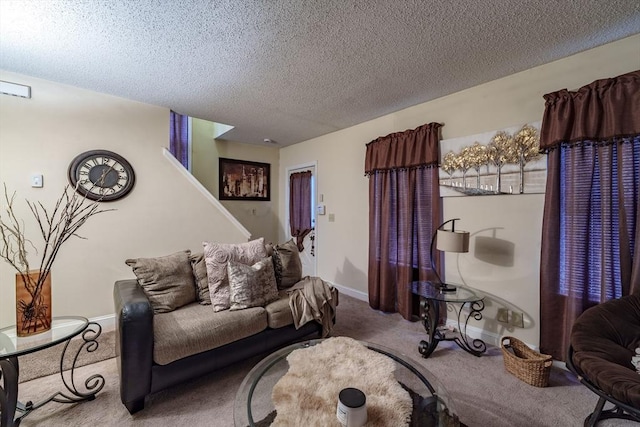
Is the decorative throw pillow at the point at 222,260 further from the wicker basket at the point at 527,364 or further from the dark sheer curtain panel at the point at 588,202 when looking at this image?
the dark sheer curtain panel at the point at 588,202

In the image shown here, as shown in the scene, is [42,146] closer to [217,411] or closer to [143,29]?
[143,29]

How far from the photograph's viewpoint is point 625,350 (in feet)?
4.75

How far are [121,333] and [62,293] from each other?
163cm

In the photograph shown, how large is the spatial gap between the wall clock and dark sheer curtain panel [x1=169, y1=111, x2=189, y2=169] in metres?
1.07

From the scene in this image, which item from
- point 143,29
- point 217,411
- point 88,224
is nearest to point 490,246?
point 217,411

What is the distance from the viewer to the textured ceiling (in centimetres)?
156

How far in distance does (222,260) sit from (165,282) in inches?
17.9

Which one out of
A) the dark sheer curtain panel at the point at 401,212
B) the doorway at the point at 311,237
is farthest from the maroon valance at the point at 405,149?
the doorway at the point at 311,237

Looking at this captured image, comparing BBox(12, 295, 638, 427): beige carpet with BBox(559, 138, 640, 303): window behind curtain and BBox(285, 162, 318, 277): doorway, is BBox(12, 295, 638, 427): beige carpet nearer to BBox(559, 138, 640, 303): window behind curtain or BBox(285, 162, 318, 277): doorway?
BBox(559, 138, 640, 303): window behind curtain

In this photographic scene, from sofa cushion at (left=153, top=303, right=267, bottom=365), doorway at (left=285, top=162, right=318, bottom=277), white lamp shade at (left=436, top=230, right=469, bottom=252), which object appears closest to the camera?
sofa cushion at (left=153, top=303, right=267, bottom=365)

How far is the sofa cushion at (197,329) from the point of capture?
1.68m

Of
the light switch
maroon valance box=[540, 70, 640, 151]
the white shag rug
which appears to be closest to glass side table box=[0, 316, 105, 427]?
the white shag rug

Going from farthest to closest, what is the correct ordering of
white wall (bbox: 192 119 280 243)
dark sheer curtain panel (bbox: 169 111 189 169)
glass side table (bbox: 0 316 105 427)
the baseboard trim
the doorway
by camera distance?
the doorway, white wall (bbox: 192 119 280 243), dark sheer curtain panel (bbox: 169 111 189 169), the baseboard trim, glass side table (bbox: 0 316 105 427)

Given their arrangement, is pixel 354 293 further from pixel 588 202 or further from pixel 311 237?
pixel 588 202
